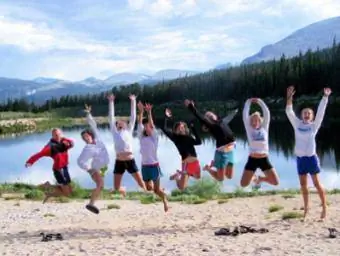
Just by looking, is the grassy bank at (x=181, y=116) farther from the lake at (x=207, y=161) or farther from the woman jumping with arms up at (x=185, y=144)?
the woman jumping with arms up at (x=185, y=144)

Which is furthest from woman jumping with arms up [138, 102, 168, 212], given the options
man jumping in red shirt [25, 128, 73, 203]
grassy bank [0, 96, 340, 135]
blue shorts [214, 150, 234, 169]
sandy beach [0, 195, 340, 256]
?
grassy bank [0, 96, 340, 135]

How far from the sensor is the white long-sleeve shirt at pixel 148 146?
47.6 feet

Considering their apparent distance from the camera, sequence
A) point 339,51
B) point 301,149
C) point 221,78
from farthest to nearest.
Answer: point 221,78, point 339,51, point 301,149

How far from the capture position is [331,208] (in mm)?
16047

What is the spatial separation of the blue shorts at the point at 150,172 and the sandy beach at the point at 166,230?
1233 mm

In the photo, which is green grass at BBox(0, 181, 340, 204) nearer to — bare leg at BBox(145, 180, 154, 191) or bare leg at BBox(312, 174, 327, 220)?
bare leg at BBox(145, 180, 154, 191)

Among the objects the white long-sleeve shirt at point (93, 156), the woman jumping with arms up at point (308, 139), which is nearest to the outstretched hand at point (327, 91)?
the woman jumping with arms up at point (308, 139)

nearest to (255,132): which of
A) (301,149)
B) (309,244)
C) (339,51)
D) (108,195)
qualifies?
(301,149)

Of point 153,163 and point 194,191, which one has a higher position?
point 153,163

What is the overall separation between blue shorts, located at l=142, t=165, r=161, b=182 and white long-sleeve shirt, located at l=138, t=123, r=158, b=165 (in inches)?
4.3

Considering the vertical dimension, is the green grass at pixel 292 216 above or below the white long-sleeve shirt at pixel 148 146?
below

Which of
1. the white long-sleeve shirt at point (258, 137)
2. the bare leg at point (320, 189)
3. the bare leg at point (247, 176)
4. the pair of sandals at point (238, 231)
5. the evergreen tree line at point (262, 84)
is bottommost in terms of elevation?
the pair of sandals at point (238, 231)

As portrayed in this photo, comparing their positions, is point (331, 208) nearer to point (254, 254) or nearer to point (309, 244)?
point (309, 244)

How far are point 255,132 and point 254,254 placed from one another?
3765 mm
